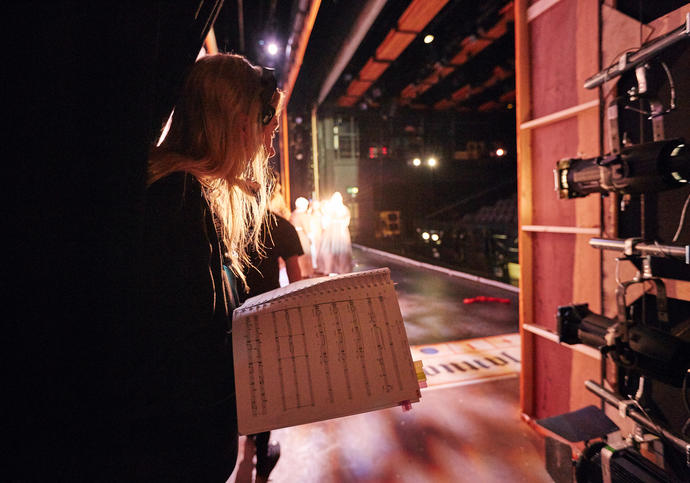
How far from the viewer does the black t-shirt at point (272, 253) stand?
1985 millimetres

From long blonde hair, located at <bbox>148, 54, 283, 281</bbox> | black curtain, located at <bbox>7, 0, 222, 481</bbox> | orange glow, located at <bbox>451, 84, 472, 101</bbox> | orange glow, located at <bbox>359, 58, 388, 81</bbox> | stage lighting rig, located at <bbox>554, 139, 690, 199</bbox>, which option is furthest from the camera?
orange glow, located at <bbox>451, 84, 472, 101</bbox>

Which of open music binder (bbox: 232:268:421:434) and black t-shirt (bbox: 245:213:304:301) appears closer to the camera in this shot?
open music binder (bbox: 232:268:421:434)

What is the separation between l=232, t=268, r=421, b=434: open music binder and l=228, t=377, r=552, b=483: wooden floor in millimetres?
1655

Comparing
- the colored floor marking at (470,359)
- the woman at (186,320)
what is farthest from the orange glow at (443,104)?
the woman at (186,320)

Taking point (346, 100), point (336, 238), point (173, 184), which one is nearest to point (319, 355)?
point (173, 184)

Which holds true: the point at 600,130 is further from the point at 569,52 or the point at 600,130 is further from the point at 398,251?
the point at 398,251

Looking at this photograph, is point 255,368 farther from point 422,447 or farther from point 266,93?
point 422,447

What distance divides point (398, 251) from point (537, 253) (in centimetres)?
936

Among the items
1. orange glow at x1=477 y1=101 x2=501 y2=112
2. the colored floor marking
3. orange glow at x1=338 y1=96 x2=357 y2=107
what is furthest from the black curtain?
orange glow at x1=477 y1=101 x2=501 y2=112

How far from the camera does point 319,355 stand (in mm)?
592

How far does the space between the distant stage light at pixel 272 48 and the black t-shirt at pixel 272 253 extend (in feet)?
17.4

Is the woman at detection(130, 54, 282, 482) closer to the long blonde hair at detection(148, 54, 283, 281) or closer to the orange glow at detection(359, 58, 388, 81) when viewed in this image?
the long blonde hair at detection(148, 54, 283, 281)

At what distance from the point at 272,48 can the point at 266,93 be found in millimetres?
6512

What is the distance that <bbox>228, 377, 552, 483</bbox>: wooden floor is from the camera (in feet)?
6.44
